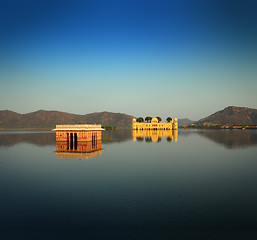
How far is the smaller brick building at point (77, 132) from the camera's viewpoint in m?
73.8

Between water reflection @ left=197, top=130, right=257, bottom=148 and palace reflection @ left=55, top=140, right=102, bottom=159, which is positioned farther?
water reflection @ left=197, top=130, right=257, bottom=148

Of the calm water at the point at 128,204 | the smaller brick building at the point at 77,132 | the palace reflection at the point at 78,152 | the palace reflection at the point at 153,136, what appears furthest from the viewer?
the palace reflection at the point at 153,136

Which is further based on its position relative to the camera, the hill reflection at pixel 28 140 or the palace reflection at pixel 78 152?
the hill reflection at pixel 28 140

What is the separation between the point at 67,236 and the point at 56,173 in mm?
18669

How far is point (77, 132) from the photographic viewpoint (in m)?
74.5

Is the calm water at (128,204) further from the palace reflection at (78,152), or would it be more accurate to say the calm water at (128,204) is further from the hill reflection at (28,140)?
the hill reflection at (28,140)

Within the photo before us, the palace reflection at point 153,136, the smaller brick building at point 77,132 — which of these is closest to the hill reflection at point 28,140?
the smaller brick building at point 77,132

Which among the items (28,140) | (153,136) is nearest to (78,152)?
(28,140)

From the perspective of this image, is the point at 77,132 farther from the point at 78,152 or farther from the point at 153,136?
the point at 153,136

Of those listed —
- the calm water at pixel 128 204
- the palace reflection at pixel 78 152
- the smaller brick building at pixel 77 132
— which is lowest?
the calm water at pixel 128 204

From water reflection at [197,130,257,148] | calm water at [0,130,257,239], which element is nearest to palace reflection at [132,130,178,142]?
water reflection at [197,130,257,148]

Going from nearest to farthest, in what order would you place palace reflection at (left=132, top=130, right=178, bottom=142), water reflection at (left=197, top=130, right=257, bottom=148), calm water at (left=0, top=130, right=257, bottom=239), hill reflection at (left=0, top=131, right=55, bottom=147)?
calm water at (left=0, top=130, right=257, bottom=239) → water reflection at (left=197, top=130, right=257, bottom=148) → hill reflection at (left=0, top=131, right=55, bottom=147) → palace reflection at (left=132, top=130, right=178, bottom=142)

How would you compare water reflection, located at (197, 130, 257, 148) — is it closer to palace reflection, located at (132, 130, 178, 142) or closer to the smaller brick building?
palace reflection, located at (132, 130, 178, 142)

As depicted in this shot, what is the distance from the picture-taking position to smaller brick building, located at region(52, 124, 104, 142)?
2906 inches
